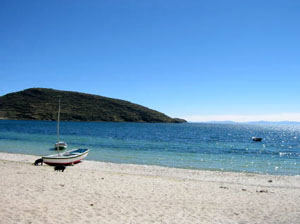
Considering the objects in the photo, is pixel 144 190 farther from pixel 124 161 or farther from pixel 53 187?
pixel 124 161

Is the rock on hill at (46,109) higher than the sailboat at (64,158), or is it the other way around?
the rock on hill at (46,109)

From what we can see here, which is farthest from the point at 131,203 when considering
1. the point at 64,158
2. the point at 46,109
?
the point at 46,109

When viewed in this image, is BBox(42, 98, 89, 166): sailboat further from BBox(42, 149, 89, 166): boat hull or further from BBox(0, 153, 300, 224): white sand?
BBox(0, 153, 300, 224): white sand

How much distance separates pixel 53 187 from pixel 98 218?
5280 millimetres

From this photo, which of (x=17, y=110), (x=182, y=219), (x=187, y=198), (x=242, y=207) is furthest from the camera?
(x=17, y=110)

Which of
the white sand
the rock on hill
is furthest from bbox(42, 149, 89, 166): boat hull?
the rock on hill

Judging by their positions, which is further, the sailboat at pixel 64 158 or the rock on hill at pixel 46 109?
the rock on hill at pixel 46 109

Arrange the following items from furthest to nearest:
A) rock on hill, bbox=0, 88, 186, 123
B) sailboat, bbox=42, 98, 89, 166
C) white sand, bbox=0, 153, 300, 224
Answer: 1. rock on hill, bbox=0, 88, 186, 123
2. sailboat, bbox=42, 98, 89, 166
3. white sand, bbox=0, 153, 300, 224

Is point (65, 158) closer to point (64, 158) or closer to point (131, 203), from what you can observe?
point (64, 158)

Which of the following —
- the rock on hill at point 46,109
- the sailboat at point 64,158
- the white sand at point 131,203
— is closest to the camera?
the white sand at point 131,203

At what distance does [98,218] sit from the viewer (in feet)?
28.7

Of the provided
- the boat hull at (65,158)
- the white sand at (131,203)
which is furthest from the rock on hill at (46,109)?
the white sand at (131,203)

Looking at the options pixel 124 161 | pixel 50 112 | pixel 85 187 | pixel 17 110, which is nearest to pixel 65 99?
pixel 50 112

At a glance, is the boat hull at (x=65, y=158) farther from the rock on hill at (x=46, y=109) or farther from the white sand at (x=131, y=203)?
the rock on hill at (x=46, y=109)
